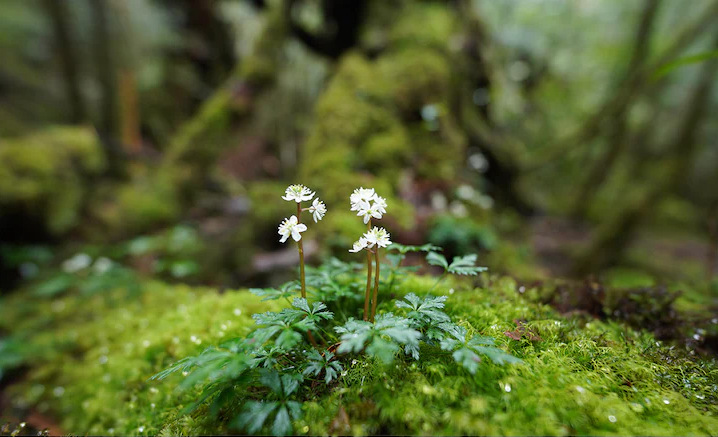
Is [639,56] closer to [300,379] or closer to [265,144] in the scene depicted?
[265,144]

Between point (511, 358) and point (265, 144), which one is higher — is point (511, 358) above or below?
below

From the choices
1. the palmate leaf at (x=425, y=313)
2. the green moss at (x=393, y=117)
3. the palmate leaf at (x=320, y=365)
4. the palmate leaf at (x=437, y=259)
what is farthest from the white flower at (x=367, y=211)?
the green moss at (x=393, y=117)

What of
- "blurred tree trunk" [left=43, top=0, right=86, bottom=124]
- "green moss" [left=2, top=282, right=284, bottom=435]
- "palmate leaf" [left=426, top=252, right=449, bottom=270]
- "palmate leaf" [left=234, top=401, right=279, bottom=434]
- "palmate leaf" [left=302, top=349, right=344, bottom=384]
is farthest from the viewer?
"blurred tree trunk" [left=43, top=0, right=86, bottom=124]

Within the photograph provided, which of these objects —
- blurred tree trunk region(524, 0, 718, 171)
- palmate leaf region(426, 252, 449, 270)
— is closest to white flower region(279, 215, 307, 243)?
palmate leaf region(426, 252, 449, 270)

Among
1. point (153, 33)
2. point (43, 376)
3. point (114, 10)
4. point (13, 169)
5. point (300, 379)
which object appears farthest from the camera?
point (153, 33)

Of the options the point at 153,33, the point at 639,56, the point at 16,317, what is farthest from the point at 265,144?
the point at 153,33

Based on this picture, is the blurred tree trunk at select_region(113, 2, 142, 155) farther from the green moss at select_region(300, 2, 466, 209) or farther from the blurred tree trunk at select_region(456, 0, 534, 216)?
the blurred tree trunk at select_region(456, 0, 534, 216)
